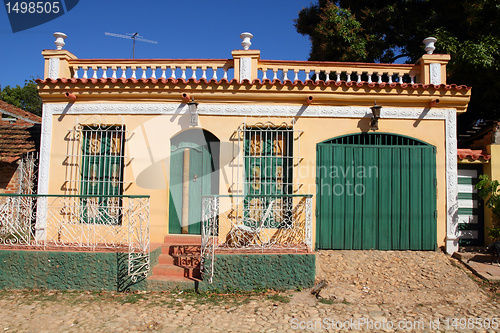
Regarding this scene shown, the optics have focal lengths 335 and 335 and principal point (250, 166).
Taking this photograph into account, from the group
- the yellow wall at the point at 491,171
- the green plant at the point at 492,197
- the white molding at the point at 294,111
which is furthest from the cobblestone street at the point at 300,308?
the white molding at the point at 294,111

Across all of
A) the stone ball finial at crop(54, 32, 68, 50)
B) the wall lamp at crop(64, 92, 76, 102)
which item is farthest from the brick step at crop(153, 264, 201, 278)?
the stone ball finial at crop(54, 32, 68, 50)

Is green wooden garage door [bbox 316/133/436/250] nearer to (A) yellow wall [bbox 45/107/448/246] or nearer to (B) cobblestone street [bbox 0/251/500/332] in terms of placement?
(A) yellow wall [bbox 45/107/448/246]

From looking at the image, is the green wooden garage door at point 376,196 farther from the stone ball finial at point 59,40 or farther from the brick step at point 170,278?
the stone ball finial at point 59,40

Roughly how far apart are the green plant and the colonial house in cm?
46

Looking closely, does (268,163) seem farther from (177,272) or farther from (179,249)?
(177,272)

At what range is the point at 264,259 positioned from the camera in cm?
511

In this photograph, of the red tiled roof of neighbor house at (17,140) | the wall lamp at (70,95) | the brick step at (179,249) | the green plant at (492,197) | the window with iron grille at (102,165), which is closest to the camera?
the brick step at (179,249)

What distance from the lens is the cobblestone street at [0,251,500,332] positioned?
13.3ft

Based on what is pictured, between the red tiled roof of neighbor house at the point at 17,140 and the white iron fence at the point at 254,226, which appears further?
the red tiled roof of neighbor house at the point at 17,140

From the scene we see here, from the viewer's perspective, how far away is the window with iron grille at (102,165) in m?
6.42

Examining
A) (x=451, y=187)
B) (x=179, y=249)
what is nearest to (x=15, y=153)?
(x=179, y=249)

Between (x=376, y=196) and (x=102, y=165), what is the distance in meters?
5.29

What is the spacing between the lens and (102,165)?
6523mm

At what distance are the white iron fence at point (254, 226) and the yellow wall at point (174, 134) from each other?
18.0 inches
